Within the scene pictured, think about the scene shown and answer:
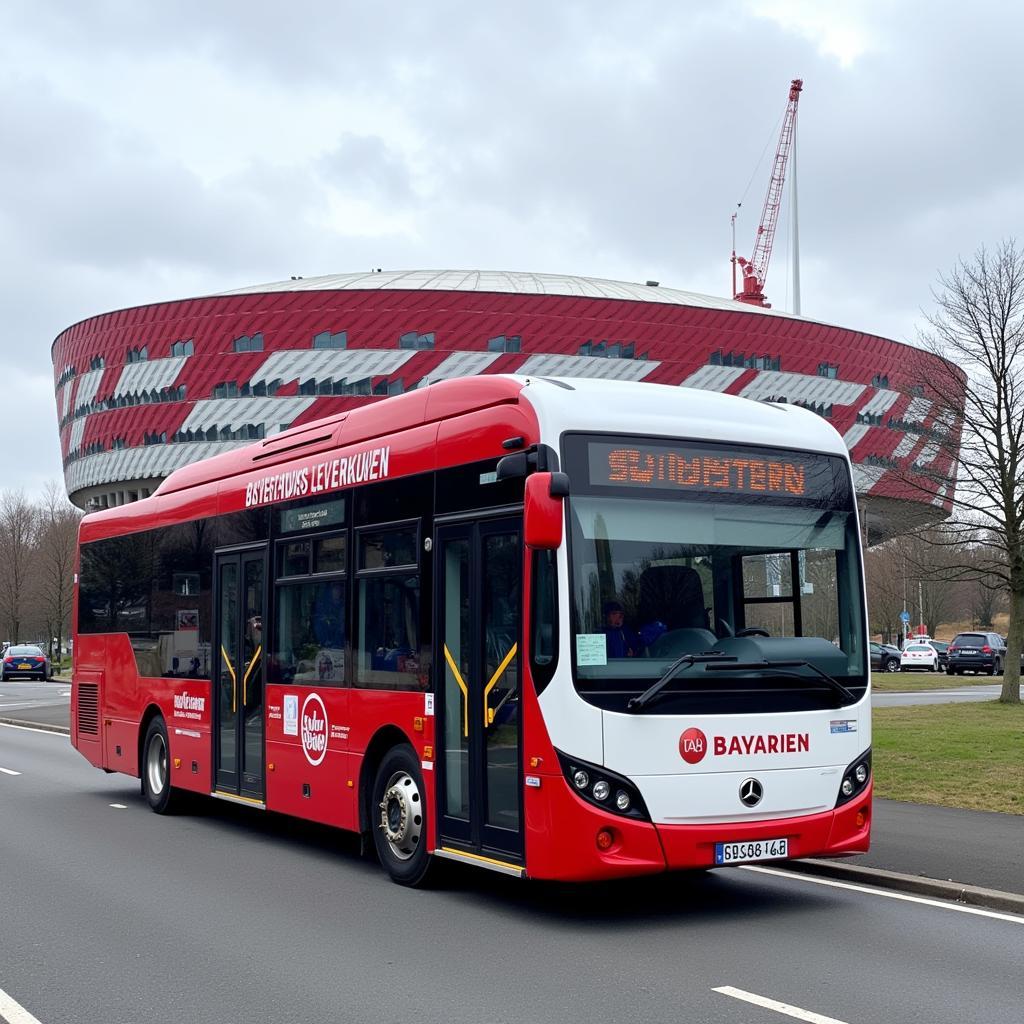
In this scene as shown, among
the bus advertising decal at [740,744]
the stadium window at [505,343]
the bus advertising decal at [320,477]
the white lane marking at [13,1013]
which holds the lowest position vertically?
the white lane marking at [13,1013]

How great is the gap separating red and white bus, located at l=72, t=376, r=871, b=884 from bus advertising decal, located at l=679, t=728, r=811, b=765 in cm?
1

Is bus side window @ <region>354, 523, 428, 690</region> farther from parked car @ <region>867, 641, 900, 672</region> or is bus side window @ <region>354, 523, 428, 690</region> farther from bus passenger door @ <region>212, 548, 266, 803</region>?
parked car @ <region>867, 641, 900, 672</region>

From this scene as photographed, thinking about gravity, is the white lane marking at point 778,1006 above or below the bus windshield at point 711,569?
below

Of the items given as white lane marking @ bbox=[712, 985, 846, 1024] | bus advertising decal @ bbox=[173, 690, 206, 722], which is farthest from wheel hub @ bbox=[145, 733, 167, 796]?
white lane marking @ bbox=[712, 985, 846, 1024]

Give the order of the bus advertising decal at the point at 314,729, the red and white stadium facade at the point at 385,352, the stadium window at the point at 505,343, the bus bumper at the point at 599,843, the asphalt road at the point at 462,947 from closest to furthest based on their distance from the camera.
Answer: the asphalt road at the point at 462,947 → the bus bumper at the point at 599,843 → the bus advertising decal at the point at 314,729 → the red and white stadium facade at the point at 385,352 → the stadium window at the point at 505,343

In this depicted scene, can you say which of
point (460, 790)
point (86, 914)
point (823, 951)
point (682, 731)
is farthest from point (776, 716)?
point (86, 914)

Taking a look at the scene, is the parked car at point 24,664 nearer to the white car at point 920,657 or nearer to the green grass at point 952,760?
the white car at point 920,657

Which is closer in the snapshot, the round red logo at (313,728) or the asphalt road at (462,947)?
the asphalt road at (462,947)

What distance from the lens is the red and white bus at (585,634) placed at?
7.84 metres

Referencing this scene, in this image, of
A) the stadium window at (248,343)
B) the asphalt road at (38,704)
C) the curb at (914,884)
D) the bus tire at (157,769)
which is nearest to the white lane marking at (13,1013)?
the curb at (914,884)

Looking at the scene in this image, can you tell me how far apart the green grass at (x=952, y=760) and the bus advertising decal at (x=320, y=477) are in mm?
6646

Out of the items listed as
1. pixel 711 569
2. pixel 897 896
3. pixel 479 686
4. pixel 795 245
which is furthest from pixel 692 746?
pixel 795 245

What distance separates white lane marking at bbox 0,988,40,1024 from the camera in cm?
610

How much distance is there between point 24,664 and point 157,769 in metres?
51.7
